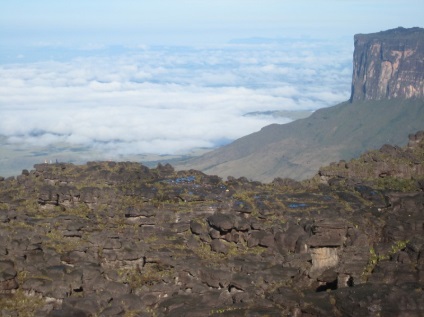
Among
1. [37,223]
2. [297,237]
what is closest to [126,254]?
[37,223]

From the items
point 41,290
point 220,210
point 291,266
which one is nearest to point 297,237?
point 291,266

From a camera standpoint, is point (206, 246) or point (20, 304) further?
point (206, 246)

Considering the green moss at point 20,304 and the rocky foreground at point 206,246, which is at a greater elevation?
the rocky foreground at point 206,246

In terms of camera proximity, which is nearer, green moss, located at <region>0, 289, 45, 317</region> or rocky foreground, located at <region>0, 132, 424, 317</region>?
rocky foreground, located at <region>0, 132, 424, 317</region>

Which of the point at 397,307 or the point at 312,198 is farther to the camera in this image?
the point at 312,198

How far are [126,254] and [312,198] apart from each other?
58.0 feet

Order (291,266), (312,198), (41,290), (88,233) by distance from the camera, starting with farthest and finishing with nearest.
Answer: (312,198) < (88,233) < (291,266) < (41,290)

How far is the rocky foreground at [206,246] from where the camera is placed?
49.5m

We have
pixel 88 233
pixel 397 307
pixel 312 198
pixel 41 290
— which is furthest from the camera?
pixel 312 198

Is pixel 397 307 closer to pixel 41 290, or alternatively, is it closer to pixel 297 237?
pixel 297 237

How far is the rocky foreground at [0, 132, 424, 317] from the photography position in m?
49.5

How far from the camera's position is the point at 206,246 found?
5950 cm

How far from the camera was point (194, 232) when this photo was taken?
200 feet

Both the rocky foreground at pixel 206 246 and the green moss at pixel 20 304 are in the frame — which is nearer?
the rocky foreground at pixel 206 246
